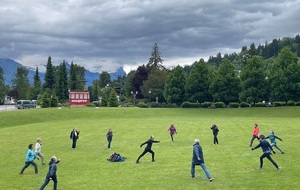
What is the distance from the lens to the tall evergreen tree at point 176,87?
109562 mm

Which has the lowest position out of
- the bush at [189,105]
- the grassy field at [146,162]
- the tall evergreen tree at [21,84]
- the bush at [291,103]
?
the grassy field at [146,162]

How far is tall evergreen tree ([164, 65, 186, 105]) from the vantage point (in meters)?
110

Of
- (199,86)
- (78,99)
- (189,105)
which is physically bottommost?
(189,105)

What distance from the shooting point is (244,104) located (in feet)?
323

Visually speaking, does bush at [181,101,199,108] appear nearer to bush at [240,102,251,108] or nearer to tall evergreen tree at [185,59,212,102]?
tall evergreen tree at [185,59,212,102]

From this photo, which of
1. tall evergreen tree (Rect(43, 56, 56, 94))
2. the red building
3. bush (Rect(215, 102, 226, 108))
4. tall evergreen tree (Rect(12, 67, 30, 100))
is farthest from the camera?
tall evergreen tree (Rect(12, 67, 30, 100))

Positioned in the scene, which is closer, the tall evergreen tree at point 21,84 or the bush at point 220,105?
the bush at point 220,105

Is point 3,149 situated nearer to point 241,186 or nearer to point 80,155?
point 80,155

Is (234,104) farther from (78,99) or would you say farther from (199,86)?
(78,99)

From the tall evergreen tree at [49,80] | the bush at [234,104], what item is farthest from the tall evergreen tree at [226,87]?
the tall evergreen tree at [49,80]

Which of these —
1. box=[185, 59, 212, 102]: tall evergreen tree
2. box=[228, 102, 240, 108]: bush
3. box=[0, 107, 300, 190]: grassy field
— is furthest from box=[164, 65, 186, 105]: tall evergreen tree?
box=[0, 107, 300, 190]: grassy field

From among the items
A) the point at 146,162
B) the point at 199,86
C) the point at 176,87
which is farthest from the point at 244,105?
the point at 146,162

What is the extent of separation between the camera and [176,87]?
364 ft

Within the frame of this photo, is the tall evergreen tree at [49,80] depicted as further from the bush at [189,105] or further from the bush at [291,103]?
the bush at [291,103]
